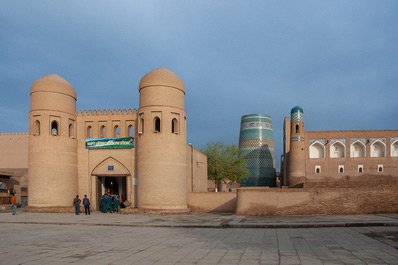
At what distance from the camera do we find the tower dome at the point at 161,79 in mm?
A: 21781

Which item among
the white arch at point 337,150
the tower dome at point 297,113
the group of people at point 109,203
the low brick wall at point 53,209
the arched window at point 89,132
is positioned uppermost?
the tower dome at point 297,113

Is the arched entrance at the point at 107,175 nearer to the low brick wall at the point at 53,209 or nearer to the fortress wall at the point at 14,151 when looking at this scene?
the low brick wall at the point at 53,209

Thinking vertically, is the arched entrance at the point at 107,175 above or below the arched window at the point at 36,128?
below

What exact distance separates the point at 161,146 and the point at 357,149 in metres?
36.3

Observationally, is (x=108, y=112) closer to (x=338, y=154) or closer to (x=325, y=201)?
(x=325, y=201)

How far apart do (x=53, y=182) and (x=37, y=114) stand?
404 centimetres

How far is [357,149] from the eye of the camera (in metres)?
50.0

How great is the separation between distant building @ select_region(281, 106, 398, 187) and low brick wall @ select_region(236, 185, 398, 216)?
3132 centimetres

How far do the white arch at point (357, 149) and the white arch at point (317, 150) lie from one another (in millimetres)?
3514

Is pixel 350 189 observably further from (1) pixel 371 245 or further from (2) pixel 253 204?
(1) pixel 371 245

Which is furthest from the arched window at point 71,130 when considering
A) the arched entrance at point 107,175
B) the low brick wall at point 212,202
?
the low brick wall at point 212,202

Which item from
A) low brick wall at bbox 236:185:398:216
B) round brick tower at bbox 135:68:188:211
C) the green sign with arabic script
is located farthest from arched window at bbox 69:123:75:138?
low brick wall at bbox 236:185:398:216

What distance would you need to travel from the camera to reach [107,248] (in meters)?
9.38

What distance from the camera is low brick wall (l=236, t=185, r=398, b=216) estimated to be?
1780cm
